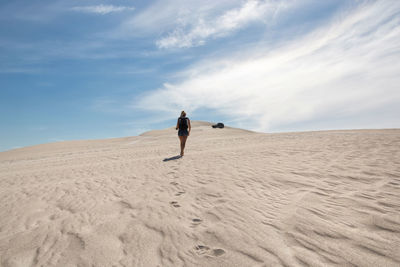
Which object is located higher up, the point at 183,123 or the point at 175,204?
the point at 183,123

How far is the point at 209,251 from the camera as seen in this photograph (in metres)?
2.62

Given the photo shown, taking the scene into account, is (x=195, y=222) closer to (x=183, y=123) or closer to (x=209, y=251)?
(x=209, y=251)

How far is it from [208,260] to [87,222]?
246 cm

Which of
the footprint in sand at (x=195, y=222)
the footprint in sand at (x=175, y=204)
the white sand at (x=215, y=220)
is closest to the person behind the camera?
the white sand at (x=215, y=220)

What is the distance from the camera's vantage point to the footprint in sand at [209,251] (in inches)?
100

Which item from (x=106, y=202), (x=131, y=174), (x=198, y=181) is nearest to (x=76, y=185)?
(x=131, y=174)

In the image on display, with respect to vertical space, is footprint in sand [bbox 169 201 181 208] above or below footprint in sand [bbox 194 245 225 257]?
above

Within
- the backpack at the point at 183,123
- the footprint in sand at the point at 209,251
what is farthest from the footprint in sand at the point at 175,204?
the backpack at the point at 183,123

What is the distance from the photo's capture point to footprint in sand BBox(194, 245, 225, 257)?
2550 millimetres

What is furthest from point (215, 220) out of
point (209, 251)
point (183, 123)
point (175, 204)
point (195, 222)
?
point (183, 123)

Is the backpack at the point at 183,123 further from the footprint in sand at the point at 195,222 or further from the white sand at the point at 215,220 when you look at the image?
the footprint in sand at the point at 195,222

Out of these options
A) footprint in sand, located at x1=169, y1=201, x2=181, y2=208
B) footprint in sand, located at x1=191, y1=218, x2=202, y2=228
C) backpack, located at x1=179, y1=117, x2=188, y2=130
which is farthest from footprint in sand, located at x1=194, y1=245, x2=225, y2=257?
backpack, located at x1=179, y1=117, x2=188, y2=130

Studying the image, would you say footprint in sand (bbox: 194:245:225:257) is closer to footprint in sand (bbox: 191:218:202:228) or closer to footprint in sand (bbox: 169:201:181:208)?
footprint in sand (bbox: 191:218:202:228)

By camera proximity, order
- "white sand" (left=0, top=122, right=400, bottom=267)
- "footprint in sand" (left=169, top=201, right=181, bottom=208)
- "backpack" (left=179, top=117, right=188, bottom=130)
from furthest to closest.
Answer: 1. "backpack" (left=179, top=117, right=188, bottom=130)
2. "footprint in sand" (left=169, top=201, right=181, bottom=208)
3. "white sand" (left=0, top=122, right=400, bottom=267)
